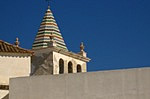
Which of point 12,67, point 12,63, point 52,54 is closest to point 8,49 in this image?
point 12,63

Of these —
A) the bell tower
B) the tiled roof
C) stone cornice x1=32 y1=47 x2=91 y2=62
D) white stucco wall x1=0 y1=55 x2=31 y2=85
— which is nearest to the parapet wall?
white stucco wall x1=0 y1=55 x2=31 y2=85

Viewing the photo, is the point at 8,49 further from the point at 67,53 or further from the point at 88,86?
the point at 67,53

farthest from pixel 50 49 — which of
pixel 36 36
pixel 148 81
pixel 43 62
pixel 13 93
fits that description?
pixel 148 81

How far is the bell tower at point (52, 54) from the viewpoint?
33375mm

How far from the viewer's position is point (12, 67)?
24516 mm

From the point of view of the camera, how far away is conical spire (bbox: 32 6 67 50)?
35.1 m

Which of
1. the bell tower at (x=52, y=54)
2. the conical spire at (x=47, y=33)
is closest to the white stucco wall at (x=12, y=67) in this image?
the bell tower at (x=52, y=54)

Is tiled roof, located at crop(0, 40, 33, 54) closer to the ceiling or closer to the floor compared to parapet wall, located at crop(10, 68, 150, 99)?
closer to the ceiling

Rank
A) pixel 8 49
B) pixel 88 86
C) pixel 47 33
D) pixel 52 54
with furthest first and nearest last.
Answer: pixel 47 33
pixel 52 54
pixel 8 49
pixel 88 86

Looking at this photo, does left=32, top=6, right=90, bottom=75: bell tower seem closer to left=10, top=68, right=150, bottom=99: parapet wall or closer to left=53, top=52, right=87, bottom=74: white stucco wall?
left=53, top=52, right=87, bottom=74: white stucco wall

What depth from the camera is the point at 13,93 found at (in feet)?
68.1

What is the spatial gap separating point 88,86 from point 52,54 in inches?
546

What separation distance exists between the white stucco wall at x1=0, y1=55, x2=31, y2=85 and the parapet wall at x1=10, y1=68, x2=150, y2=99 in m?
3.40

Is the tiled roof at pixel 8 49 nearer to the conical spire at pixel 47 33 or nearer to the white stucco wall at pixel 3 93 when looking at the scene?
the white stucco wall at pixel 3 93
